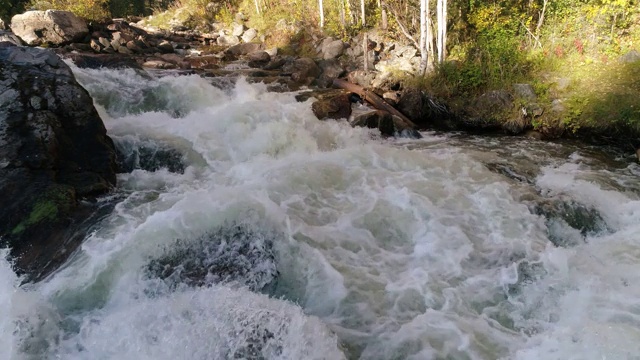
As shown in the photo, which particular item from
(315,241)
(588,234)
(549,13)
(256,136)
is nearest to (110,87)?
(256,136)

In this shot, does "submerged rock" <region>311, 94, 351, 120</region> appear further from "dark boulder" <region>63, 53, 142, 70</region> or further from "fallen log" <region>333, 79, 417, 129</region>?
"dark boulder" <region>63, 53, 142, 70</region>

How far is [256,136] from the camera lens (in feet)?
27.0

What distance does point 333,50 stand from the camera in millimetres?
15375

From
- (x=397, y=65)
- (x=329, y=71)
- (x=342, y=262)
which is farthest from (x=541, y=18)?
(x=342, y=262)

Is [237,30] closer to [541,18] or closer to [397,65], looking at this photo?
[397,65]

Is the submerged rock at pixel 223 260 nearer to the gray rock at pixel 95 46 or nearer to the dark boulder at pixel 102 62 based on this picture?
the dark boulder at pixel 102 62

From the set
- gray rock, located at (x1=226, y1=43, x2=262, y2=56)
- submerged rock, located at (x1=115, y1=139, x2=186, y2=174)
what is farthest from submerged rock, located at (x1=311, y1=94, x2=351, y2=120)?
gray rock, located at (x1=226, y1=43, x2=262, y2=56)

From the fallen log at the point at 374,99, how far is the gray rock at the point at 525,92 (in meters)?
2.57

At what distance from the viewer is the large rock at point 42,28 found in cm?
1657

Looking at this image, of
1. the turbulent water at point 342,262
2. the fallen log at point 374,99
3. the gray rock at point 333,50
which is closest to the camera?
the turbulent water at point 342,262

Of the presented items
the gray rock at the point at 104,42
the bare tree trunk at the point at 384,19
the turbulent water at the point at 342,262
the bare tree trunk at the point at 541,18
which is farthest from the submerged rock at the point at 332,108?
the gray rock at the point at 104,42

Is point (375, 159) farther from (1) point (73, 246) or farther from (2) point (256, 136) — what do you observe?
(1) point (73, 246)

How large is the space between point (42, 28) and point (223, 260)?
58.0 ft

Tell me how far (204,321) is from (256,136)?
5.25 m
